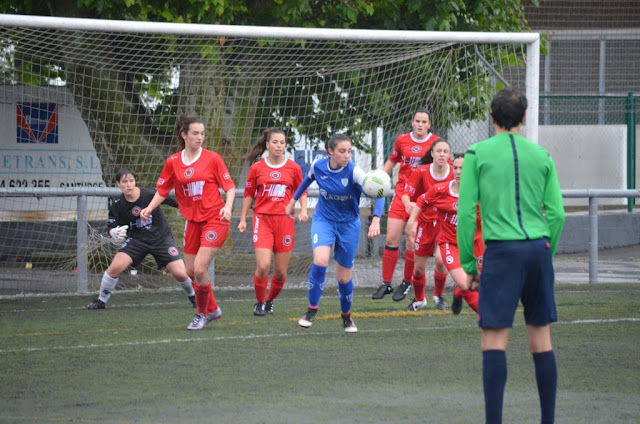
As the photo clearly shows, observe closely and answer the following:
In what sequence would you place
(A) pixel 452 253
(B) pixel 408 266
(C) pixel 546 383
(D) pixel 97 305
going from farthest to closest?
(B) pixel 408 266
(D) pixel 97 305
(A) pixel 452 253
(C) pixel 546 383

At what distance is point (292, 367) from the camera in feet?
22.5

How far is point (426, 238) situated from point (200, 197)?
2376 mm

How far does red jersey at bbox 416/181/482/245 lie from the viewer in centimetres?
903

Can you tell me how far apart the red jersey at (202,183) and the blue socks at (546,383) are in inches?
174

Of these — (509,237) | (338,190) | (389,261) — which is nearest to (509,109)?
(509,237)

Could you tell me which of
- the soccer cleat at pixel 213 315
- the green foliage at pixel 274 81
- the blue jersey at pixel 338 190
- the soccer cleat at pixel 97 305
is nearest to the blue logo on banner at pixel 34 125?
the green foliage at pixel 274 81

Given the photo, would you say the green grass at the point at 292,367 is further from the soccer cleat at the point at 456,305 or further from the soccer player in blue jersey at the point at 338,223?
the soccer player in blue jersey at the point at 338,223

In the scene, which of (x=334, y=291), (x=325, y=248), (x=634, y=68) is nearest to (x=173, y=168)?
(x=325, y=248)

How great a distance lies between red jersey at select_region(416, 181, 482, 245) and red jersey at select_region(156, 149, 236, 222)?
1868 mm

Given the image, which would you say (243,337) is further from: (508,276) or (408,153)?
(508,276)

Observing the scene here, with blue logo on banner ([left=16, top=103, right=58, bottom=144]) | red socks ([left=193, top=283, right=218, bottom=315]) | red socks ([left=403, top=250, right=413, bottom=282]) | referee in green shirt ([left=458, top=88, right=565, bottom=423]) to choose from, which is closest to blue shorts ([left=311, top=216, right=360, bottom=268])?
red socks ([left=193, top=283, right=218, bottom=315])

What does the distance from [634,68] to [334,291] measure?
12.0 m

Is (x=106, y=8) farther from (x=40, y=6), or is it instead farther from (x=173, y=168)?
(x=173, y=168)

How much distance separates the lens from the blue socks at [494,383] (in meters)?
4.73
